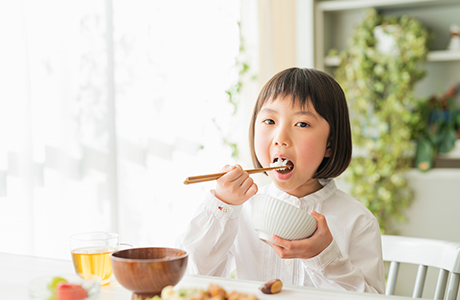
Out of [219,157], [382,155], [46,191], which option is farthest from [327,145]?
[382,155]

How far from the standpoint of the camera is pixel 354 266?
0.99 m

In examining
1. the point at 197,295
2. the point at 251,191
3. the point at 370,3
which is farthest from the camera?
the point at 370,3

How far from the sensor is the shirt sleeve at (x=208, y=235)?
3.38 ft

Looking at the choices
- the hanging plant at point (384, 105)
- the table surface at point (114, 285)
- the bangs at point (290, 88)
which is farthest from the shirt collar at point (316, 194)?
the hanging plant at point (384, 105)

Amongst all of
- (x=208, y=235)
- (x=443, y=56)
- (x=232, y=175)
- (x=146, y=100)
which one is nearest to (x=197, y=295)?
(x=232, y=175)

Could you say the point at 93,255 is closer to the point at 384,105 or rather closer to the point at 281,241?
the point at 281,241

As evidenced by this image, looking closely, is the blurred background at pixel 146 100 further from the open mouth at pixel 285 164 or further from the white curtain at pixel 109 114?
the open mouth at pixel 285 164

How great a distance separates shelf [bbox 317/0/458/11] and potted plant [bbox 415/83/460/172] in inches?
19.6

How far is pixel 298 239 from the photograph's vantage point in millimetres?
850

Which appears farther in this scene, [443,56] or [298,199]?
[443,56]

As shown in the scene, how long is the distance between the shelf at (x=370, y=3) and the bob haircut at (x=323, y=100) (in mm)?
1737

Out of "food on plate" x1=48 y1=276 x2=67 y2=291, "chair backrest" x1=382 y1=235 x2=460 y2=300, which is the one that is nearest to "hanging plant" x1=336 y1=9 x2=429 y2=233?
"chair backrest" x1=382 y1=235 x2=460 y2=300

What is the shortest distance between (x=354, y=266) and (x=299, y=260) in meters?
0.17

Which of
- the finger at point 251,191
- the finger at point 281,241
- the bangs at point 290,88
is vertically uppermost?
the bangs at point 290,88
